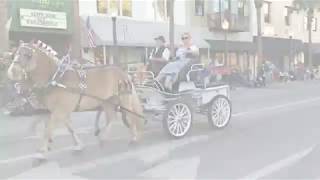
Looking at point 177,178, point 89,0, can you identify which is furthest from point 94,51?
point 177,178

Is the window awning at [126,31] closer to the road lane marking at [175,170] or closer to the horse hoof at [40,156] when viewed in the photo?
the horse hoof at [40,156]

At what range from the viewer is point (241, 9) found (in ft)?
138

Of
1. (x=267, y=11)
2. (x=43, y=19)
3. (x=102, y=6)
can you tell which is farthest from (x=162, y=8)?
(x=267, y=11)

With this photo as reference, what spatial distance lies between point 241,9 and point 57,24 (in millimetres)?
18562

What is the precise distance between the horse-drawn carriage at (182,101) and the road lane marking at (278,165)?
2517 millimetres

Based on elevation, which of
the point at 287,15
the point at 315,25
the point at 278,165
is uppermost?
the point at 287,15

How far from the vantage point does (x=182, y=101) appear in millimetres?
11734

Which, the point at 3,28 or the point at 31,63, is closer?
the point at 31,63

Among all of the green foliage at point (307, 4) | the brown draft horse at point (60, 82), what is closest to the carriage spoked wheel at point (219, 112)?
the brown draft horse at point (60, 82)

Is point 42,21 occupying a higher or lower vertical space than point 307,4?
lower

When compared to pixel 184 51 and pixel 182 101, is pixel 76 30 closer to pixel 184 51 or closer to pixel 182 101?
pixel 184 51

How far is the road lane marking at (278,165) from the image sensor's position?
836 centimetres

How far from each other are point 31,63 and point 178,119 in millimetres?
3418

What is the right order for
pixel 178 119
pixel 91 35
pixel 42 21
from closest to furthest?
pixel 178 119, pixel 42 21, pixel 91 35
